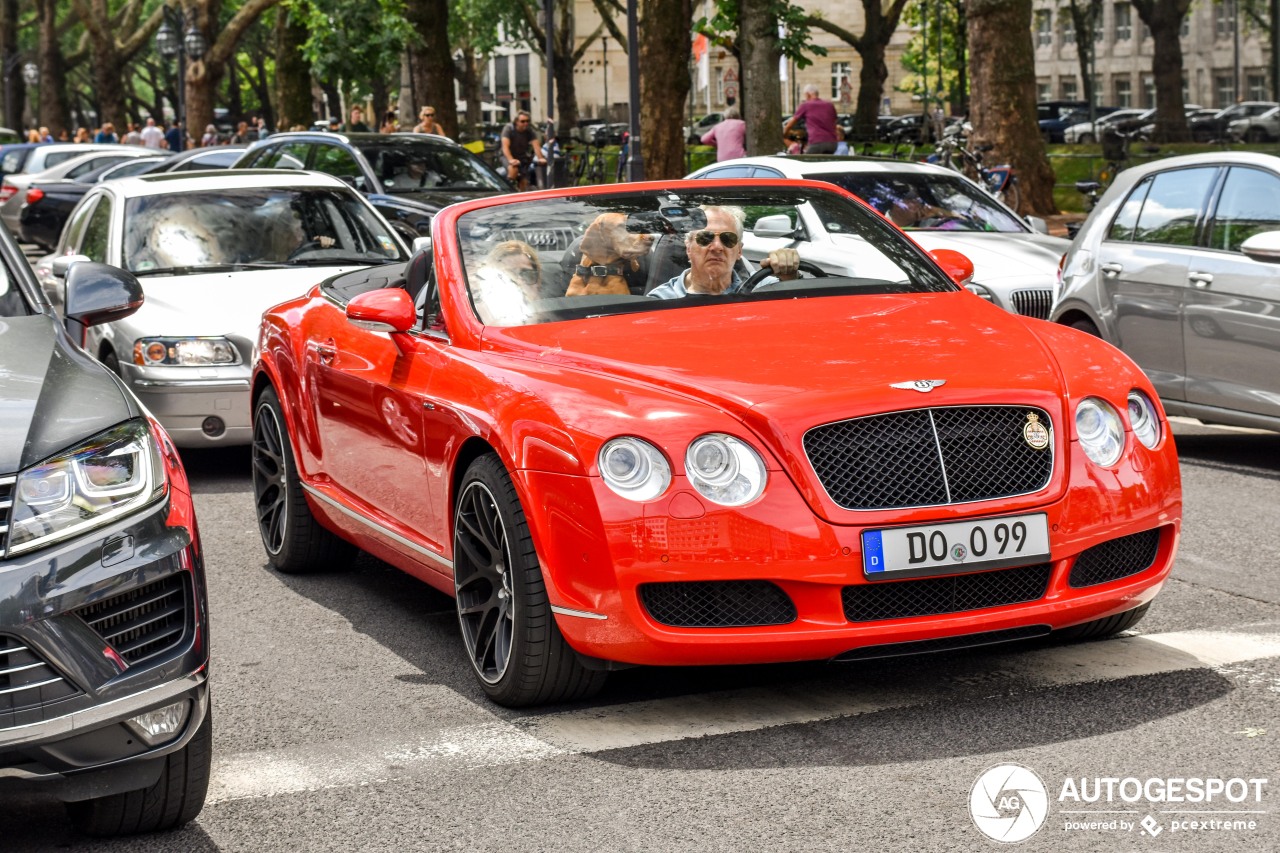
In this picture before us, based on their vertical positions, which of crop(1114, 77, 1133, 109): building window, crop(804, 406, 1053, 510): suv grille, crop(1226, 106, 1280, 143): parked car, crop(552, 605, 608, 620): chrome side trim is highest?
crop(1114, 77, 1133, 109): building window

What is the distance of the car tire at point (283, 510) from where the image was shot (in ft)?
25.0

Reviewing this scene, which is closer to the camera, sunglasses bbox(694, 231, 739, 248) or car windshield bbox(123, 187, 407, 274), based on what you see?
sunglasses bbox(694, 231, 739, 248)

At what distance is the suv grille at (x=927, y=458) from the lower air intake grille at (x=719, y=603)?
12.0 inches

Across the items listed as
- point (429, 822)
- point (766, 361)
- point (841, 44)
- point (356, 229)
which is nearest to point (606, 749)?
point (429, 822)

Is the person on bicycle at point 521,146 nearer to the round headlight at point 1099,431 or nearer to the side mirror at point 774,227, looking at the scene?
the side mirror at point 774,227

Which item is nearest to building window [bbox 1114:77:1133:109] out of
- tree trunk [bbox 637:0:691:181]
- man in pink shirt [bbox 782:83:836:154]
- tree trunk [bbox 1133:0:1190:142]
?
tree trunk [bbox 1133:0:1190:142]

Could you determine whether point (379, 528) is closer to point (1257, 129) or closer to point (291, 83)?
point (291, 83)

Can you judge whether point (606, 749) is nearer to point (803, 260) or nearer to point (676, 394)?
point (676, 394)

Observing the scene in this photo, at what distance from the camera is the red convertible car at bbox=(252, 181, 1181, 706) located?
4.90 metres

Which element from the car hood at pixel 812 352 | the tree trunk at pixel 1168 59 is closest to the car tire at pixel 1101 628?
the car hood at pixel 812 352

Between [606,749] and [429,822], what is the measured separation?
0.67 meters

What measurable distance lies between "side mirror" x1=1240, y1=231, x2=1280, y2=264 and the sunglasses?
11.9ft

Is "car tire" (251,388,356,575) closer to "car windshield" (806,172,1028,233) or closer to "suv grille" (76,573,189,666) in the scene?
"suv grille" (76,573,189,666)

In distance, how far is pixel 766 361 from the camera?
5.32 m
